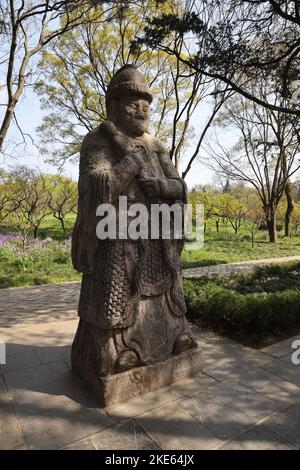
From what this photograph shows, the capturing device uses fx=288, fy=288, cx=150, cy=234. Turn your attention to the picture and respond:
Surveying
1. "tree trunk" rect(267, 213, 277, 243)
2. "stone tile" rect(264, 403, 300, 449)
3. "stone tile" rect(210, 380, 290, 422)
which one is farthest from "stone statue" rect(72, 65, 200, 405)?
"tree trunk" rect(267, 213, 277, 243)

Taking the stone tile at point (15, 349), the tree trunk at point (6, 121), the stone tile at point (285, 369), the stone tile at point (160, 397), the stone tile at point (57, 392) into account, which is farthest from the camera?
the tree trunk at point (6, 121)

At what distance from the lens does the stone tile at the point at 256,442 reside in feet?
6.72

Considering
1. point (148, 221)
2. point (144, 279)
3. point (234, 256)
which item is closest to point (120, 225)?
point (148, 221)

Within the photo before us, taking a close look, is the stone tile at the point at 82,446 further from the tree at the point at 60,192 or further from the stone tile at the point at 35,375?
the tree at the point at 60,192

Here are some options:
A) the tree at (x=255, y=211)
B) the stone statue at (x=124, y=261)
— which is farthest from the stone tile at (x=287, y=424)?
the tree at (x=255, y=211)

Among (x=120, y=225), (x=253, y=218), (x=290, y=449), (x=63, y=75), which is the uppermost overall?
(x=63, y=75)

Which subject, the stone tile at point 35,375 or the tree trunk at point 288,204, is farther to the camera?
the tree trunk at point 288,204

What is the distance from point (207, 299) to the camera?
4.79 meters

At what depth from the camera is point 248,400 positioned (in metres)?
2.58

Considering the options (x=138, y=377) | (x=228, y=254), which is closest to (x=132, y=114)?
(x=138, y=377)

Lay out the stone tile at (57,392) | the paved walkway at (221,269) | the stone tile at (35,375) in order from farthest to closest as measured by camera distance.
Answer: the paved walkway at (221,269)
the stone tile at (35,375)
the stone tile at (57,392)

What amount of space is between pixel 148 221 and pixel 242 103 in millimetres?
17128

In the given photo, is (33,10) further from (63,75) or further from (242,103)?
(242,103)

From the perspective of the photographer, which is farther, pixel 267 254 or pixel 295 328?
pixel 267 254
